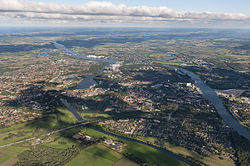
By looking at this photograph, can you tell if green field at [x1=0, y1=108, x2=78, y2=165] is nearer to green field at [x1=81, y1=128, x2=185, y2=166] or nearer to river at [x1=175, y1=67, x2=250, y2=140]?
green field at [x1=81, y1=128, x2=185, y2=166]

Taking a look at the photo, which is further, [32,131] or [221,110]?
[221,110]

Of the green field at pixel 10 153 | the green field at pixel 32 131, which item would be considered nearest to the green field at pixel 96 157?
the green field at pixel 32 131

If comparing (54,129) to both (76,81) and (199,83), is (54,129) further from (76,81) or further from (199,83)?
(199,83)

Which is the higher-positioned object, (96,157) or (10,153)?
(96,157)

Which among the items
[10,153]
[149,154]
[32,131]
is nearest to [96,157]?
[149,154]

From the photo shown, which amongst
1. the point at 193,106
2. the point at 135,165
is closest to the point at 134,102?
the point at 193,106

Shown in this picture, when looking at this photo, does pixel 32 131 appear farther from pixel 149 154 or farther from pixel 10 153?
pixel 149 154

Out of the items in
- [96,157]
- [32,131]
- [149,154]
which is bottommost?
[96,157]

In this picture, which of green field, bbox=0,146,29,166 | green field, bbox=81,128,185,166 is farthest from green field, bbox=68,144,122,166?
green field, bbox=0,146,29,166

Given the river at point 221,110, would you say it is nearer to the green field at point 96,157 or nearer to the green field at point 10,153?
the green field at point 96,157

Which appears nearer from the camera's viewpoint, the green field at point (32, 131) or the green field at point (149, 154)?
the green field at point (149, 154)

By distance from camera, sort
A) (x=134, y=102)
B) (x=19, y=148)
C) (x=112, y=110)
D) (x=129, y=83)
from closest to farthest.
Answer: (x=19, y=148) → (x=112, y=110) → (x=134, y=102) → (x=129, y=83)
